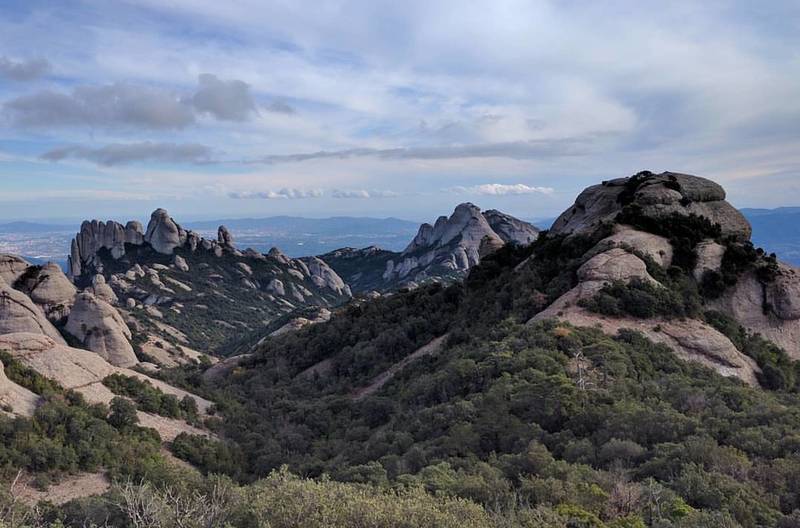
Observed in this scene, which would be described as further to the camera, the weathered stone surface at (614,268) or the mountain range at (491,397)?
the weathered stone surface at (614,268)

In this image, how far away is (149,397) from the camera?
76.6 ft

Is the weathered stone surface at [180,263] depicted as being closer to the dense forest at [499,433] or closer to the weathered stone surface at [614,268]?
the dense forest at [499,433]

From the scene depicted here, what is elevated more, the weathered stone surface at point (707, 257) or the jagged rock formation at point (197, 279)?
the weathered stone surface at point (707, 257)

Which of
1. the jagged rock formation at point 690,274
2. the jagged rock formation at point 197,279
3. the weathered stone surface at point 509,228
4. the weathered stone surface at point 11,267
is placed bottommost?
the jagged rock formation at point 197,279

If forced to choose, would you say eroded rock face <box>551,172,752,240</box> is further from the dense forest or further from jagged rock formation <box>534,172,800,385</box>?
the dense forest

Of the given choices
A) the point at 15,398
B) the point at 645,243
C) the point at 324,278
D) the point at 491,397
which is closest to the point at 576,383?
the point at 491,397

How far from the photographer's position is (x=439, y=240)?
150m

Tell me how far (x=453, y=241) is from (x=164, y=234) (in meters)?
73.2

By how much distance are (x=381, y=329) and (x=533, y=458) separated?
28113 mm

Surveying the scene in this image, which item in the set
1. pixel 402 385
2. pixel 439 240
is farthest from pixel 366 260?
pixel 402 385

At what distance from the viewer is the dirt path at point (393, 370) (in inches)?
1224

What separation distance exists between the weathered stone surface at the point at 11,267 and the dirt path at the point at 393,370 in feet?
118

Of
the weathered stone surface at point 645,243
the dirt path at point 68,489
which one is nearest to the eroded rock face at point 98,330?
the dirt path at point 68,489

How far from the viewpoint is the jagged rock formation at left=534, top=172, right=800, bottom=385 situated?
24.6 m
